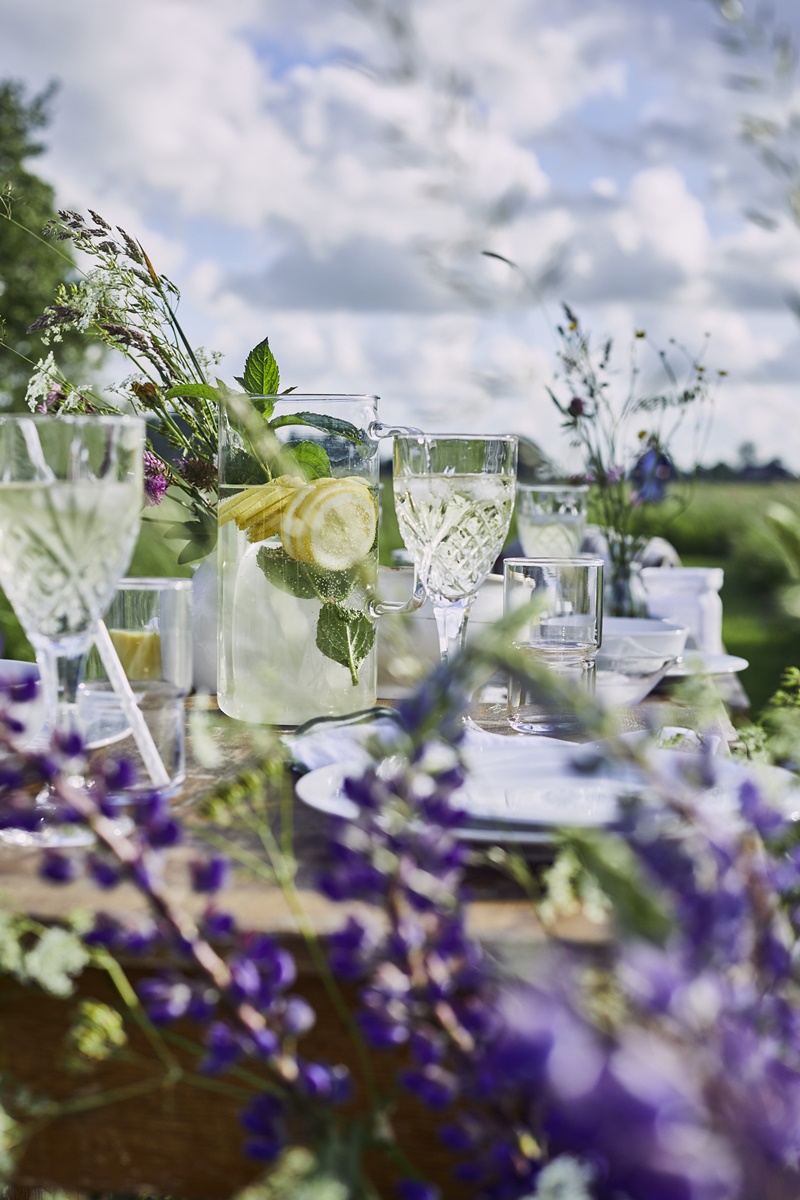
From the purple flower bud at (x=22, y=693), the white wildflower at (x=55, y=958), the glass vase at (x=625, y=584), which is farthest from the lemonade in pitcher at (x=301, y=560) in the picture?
the glass vase at (x=625, y=584)

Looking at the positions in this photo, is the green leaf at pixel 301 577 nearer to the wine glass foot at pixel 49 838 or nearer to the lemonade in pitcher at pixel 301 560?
the lemonade in pitcher at pixel 301 560

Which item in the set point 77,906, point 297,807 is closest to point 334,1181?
point 77,906

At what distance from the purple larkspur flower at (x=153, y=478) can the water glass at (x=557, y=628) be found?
0.52m

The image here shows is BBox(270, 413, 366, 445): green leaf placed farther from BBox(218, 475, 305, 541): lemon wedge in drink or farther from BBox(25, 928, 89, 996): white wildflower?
BBox(25, 928, 89, 996): white wildflower

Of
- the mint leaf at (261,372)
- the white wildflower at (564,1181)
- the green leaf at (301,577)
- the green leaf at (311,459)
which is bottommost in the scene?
the white wildflower at (564,1181)

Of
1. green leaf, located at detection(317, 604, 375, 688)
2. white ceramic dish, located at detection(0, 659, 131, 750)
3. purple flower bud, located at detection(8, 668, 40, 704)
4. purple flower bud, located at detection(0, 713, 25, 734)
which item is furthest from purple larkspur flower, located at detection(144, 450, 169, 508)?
purple flower bud, located at detection(0, 713, 25, 734)

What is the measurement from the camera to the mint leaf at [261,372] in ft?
5.04

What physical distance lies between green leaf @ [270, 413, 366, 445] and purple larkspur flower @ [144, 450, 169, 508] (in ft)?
1.32

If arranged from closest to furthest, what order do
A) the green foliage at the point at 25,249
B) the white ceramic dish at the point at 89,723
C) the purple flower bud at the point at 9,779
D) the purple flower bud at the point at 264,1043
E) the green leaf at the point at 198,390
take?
the purple flower bud at the point at 264,1043 → the purple flower bud at the point at 9,779 → the white ceramic dish at the point at 89,723 → the green leaf at the point at 198,390 → the green foliage at the point at 25,249

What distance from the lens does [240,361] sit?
5.18ft

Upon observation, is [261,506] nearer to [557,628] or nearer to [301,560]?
[301,560]

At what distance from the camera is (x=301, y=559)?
4.49ft

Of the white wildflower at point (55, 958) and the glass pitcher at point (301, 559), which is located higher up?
the glass pitcher at point (301, 559)

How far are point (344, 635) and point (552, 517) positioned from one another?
5.49 feet
